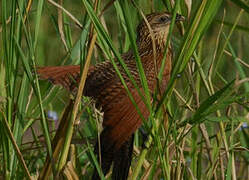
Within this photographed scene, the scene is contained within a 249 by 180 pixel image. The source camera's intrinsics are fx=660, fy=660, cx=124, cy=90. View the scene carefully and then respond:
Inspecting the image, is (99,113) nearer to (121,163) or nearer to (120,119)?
(121,163)

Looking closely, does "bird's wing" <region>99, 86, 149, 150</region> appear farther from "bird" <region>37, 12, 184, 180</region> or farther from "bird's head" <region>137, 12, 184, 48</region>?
"bird's head" <region>137, 12, 184, 48</region>

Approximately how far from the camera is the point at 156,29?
2328mm

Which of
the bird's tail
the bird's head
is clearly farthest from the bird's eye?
the bird's tail

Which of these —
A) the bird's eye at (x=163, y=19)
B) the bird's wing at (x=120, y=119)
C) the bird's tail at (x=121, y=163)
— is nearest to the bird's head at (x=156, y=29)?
the bird's eye at (x=163, y=19)

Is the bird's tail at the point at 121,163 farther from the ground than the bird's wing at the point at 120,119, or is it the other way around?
the bird's wing at the point at 120,119

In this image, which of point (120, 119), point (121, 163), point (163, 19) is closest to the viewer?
point (120, 119)

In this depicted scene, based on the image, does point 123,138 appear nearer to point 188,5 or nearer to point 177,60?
point 177,60

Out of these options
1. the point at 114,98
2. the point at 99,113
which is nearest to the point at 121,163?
the point at 99,113

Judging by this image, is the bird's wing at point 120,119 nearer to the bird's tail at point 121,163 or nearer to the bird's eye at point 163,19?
the bird's tail at point 121,163

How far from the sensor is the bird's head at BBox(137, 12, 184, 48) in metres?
2.22

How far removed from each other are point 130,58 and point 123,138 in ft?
1.37

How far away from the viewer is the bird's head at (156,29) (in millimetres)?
2221

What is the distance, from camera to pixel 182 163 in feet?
6.24

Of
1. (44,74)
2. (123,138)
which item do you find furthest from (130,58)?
(123,138)
